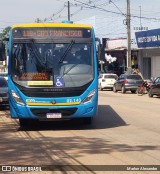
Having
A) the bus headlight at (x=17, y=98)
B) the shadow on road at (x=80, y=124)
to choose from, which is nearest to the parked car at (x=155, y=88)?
the shadow on road at (x=80, y=124)

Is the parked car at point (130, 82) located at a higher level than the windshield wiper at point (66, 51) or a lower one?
lower

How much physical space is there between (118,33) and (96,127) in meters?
52.2

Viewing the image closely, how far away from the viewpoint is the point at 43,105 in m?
12.8

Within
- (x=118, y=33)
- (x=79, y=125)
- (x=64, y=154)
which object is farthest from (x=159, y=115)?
(x=118, y=33)

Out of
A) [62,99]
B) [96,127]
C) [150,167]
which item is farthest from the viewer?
[96,127]

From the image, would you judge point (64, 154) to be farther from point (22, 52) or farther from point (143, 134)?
point (22, 52)

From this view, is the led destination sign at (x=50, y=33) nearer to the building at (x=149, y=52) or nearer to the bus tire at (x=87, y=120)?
the bus tire at (x=87, y=120)

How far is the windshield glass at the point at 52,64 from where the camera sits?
42.5 ft

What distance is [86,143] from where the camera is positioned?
34.8ft

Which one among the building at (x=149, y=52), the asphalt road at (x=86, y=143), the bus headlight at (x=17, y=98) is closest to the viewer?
the asphalt road at (x=86, y=143)

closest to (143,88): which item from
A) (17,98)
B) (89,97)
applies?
(89,97)

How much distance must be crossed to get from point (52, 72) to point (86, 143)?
325 cm

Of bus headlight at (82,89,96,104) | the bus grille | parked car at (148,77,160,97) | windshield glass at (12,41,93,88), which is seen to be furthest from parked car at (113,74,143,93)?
the bus grille

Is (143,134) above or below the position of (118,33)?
below
